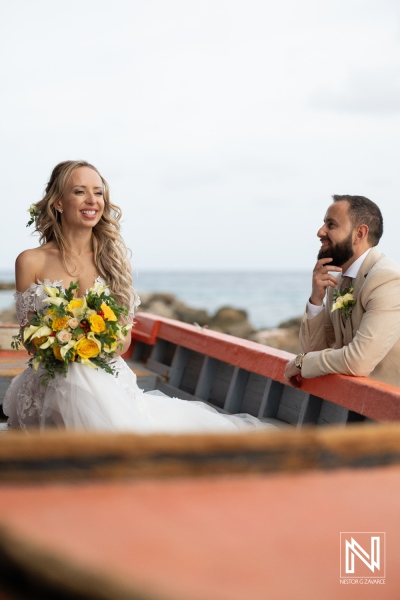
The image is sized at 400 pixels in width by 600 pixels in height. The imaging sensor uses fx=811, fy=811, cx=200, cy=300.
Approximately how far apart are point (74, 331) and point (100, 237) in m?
0.91

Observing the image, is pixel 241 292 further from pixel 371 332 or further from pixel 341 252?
pixel 371 332

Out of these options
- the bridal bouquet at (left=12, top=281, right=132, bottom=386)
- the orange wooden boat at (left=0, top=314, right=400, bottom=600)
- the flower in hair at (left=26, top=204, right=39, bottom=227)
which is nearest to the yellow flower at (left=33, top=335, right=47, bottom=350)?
the bridal bouquet at (left=12, top=281, right=132, bottom=386)

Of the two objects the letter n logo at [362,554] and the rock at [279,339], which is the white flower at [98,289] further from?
the rock at [279,339]

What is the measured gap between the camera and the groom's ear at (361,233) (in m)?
4.23

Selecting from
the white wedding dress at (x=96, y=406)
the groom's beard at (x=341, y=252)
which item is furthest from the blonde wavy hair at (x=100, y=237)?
the groom's beard at (x=341, y=252)

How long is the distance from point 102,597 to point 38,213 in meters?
3.77

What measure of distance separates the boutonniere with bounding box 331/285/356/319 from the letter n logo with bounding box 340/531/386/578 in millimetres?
2452

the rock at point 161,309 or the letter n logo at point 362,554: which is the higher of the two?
the letter n logo at point 362,554

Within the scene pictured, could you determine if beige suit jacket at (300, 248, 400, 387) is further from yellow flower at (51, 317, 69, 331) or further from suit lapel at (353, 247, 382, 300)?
yellow flower at (51, 317, 69, 331)

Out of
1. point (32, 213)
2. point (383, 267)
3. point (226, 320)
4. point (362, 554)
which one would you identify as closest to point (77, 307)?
point (32, 213)

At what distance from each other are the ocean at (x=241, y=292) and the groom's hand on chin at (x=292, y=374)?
111 ft

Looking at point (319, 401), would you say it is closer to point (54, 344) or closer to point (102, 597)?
point (54, 344)

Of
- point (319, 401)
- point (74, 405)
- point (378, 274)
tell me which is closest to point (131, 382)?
point (74, 405)

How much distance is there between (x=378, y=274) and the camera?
12.9 ft
